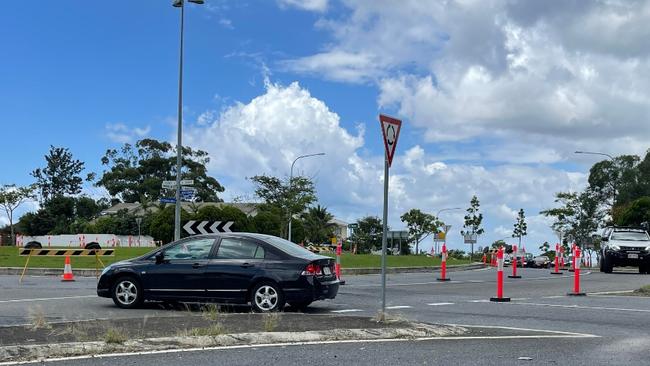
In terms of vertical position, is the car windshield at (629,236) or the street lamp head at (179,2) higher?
the street lamp head at (179,2)

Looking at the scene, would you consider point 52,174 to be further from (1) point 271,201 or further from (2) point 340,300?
(2) point 340,300

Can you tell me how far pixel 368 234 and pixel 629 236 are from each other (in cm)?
6701

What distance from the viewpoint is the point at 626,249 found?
2858 centimetres

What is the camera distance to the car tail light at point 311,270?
1189 cm

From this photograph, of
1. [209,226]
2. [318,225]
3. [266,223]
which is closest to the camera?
[209,226]

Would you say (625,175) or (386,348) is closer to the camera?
(386,348)

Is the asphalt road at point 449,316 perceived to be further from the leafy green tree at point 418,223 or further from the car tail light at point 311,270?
the leafy green tree at point 418,223

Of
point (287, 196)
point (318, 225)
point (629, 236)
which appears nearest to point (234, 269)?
point (629, 236)

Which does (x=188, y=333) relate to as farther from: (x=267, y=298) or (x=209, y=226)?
(x=209, y=226)

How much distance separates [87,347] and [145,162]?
98.1 m

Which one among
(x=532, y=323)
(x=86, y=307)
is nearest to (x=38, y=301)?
(x=86, y=307)

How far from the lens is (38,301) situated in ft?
45.4

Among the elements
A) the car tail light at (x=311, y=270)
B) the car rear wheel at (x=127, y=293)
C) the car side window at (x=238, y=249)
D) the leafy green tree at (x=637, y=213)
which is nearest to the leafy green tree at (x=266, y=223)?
the leafy green tree at (x=637, y=213)

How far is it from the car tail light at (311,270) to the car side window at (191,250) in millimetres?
1858
